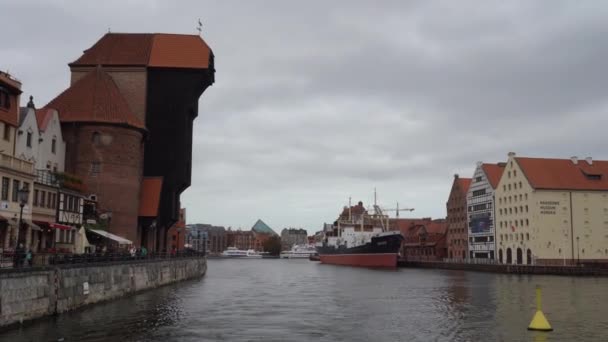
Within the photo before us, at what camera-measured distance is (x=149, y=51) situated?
227 feet

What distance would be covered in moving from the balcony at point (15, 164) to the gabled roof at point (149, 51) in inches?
1217

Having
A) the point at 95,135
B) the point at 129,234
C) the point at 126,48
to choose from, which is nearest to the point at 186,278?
the point at 129,234

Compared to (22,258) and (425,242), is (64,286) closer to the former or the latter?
(22,258)

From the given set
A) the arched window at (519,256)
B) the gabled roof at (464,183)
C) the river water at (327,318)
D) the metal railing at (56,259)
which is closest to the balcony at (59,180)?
the metal railing at (56,259)

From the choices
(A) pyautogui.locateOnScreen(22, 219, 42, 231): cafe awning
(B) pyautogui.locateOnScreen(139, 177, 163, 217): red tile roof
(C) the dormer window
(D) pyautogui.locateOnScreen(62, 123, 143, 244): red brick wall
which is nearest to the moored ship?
(C) the dormer window

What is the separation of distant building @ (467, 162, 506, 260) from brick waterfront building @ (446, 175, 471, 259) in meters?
2.61

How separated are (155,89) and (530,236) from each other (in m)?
61.5

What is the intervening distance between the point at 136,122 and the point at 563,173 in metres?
70.5

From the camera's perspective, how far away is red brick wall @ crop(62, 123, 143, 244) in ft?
188

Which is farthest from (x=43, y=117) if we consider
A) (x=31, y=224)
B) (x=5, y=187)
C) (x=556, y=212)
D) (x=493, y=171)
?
(x=493, y=171)

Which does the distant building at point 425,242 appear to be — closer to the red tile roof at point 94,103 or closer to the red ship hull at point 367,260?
the red ship hull at point 367,260

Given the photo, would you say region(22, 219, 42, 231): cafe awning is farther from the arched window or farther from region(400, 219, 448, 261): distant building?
region(400, 219, 448, 261): distant building

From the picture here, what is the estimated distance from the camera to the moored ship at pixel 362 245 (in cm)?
10975

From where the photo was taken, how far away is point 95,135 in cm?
5812
